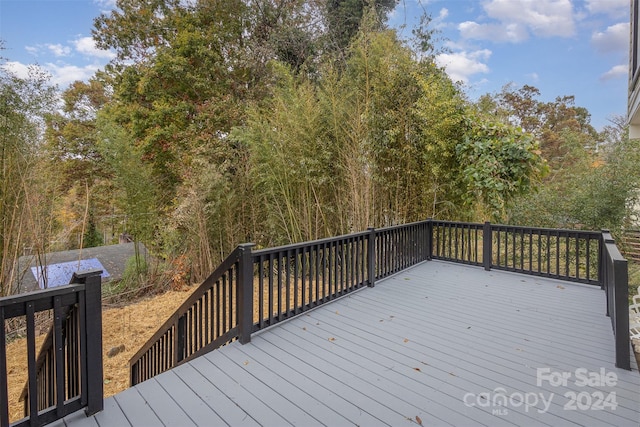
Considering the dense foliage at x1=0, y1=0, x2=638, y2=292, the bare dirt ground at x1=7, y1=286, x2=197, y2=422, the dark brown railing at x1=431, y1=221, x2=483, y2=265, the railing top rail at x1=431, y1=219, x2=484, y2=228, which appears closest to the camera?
the bare dirt ground at x1=7, y1=286, x2=197, y2=422

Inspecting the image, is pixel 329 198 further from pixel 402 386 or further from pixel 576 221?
pixel 576 221

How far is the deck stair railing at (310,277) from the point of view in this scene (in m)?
2.58

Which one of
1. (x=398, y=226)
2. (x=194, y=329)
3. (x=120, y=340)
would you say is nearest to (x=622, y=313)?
(x=398, y=226)

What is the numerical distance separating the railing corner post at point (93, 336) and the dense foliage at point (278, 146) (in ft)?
10.9

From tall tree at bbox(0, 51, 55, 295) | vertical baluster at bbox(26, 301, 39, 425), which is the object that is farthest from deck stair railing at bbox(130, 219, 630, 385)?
tall tree at bbox(0, 51, 55, 295)

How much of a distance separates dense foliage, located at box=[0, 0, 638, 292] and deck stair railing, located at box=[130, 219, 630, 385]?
1.81 ft

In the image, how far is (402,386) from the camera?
6.60ft

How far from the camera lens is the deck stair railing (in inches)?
102

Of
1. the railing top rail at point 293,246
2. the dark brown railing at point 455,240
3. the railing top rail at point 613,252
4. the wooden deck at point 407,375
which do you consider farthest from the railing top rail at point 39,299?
the dark brown railing at point 455,240

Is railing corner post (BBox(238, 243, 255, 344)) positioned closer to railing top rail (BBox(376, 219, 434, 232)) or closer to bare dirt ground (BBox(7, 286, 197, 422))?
railing top rail (BBox(376, 219, 434, 232))

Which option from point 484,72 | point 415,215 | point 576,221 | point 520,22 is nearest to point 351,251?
point 415,215

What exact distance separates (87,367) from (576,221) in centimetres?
666

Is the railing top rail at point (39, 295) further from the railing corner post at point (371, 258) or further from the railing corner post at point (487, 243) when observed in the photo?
the railing corner post at point (487, 243)

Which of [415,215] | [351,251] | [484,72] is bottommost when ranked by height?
[351,251]
